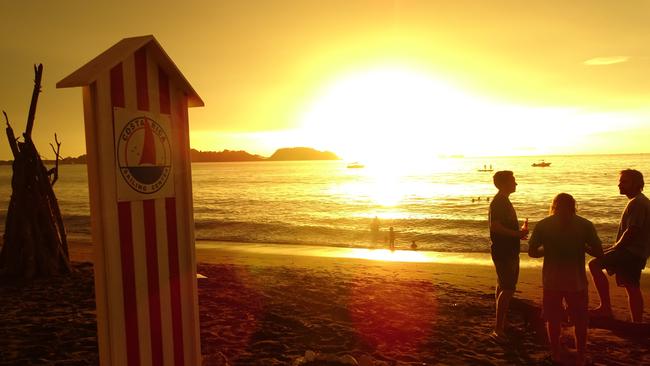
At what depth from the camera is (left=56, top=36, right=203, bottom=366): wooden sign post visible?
2.58 metres

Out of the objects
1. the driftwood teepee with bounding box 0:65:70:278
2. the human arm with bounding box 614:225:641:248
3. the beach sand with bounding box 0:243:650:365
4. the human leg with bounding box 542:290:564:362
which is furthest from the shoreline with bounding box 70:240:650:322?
the driftwood teepee with bounding box 0:65:70:278

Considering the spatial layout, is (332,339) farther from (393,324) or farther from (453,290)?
(453,290)

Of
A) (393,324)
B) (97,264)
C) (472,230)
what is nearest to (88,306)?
(393,324)

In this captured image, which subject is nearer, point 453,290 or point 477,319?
point 477,319

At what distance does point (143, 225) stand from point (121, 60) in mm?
1032

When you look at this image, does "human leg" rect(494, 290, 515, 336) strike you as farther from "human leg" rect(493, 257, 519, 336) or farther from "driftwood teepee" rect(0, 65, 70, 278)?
"driftwood teepee" rect(0, 65, 70, 278)

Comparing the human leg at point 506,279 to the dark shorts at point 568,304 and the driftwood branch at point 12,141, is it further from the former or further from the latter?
the driftwood branch at point 12,141

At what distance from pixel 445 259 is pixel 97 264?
562 inches

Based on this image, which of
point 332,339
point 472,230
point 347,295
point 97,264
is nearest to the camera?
point 97,264

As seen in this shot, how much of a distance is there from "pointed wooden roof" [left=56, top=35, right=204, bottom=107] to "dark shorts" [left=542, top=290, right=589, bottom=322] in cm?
424

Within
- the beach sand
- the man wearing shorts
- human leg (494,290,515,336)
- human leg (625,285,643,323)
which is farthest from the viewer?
human leg (625,285,643,323)

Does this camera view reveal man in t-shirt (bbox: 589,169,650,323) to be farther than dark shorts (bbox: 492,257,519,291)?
Yes

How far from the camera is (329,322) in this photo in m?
6.77

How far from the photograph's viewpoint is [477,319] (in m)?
7.01
